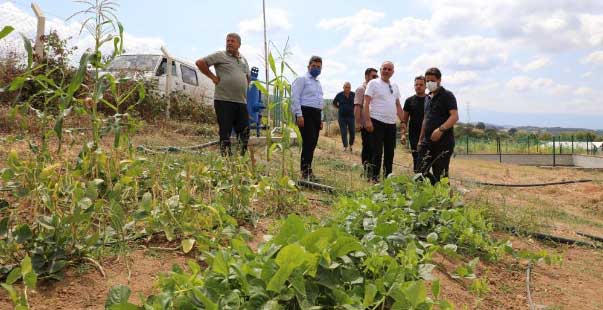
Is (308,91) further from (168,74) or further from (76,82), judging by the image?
(168,74)

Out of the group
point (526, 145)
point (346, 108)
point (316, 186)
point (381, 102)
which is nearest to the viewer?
point (316, 186)

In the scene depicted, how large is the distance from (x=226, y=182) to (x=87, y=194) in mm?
1244

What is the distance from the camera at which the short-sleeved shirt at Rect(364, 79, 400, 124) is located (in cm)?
474

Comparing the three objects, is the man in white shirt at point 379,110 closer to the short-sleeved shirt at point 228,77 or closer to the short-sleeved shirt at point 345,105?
the short-sleeved shirt at point 228,77

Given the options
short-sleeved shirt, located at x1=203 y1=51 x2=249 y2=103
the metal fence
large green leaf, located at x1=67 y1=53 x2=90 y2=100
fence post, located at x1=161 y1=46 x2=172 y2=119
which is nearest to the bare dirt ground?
large green leaf, located at x1=67 y1=53 x2=90 y2=100

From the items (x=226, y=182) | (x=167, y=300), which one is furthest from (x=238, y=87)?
(x=167, y=300)

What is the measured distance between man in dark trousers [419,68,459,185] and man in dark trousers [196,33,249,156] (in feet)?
5.35

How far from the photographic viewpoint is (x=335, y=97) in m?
8.78

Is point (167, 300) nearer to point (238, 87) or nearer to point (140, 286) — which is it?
point (140, 286)

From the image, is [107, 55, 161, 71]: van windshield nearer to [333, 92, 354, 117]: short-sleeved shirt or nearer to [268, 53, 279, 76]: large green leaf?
[333, 92, 354, 117]: short-sleeved shirt

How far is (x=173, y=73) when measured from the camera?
32.7 feet

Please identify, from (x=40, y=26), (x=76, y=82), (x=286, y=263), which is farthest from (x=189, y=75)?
(x=286, y=263)

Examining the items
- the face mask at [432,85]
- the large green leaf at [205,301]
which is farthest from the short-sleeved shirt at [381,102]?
the large green leaf at [205,301]

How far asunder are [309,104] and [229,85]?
→ 77cm
